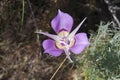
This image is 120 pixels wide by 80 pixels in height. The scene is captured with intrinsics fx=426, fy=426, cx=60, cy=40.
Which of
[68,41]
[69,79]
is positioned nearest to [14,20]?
[69,79]

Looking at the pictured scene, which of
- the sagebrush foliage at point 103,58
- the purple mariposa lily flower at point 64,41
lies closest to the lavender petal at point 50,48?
the purple mariposa lily flower at point 64,41

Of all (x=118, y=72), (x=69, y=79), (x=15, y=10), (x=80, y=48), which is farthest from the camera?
(x=15, y=10)

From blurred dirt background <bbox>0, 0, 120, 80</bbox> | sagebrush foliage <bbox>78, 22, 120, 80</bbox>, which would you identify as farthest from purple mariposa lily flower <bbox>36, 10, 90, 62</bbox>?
blurred dirt background <bbox>0, 0, 120, 80</bbox>

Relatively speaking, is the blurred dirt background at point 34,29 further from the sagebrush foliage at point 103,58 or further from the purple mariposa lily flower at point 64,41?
the purple mariposa lily flower at point 64,41

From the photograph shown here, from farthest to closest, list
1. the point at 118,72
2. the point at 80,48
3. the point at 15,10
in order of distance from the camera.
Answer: the point at 15,10, the point at 118,72, the point at 80,48

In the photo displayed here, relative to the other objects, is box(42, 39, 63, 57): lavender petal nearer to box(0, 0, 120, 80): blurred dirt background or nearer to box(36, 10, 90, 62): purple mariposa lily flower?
box(36, 10, 90, 62): purple mariposa lily flower

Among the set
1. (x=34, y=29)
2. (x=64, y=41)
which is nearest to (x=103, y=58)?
(x=64, y=41)

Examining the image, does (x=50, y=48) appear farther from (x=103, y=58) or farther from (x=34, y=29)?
(x=34, y=29)

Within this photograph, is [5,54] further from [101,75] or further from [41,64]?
[101,75]
